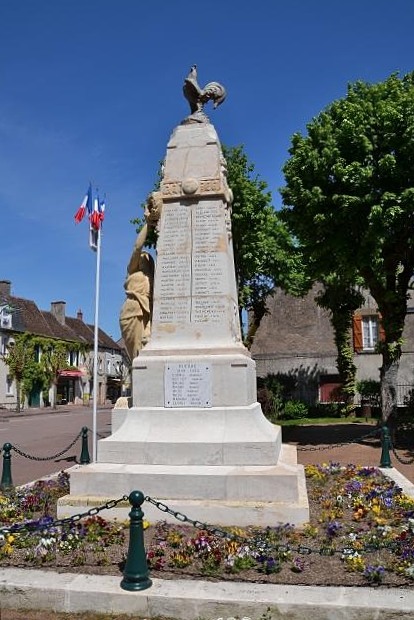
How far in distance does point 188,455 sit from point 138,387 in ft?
3.95

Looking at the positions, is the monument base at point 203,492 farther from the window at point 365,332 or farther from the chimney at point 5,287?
the chimney at point 5,287

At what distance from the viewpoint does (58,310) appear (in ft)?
201

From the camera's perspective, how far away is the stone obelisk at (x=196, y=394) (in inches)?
244

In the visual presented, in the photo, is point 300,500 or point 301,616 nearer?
point 301,616

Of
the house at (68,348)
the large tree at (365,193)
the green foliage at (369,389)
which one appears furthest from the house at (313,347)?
the house at (68,348)

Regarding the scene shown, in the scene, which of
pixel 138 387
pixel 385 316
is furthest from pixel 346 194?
pixel 138 387

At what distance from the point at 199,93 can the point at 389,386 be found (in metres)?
11.4

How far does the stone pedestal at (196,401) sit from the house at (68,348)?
39.1 metres

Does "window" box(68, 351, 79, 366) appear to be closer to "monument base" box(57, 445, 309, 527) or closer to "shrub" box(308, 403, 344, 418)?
"shrub" box(308, 403, 344, 418)

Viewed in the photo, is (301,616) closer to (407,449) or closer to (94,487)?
(94,487)

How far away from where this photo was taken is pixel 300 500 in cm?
622

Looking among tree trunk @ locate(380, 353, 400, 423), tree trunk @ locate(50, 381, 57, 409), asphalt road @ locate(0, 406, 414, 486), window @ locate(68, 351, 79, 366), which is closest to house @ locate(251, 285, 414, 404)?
asphalt road @ locate(0, 406, 414, 486)

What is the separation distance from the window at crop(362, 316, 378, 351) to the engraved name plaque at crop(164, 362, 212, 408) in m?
26.3

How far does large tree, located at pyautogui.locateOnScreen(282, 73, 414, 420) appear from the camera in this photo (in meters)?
14.8
